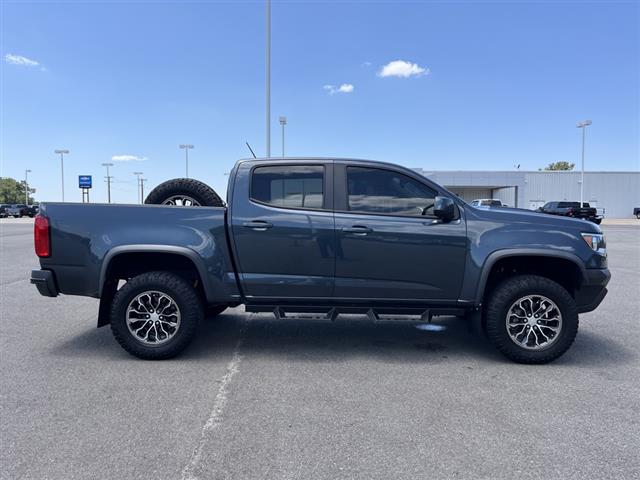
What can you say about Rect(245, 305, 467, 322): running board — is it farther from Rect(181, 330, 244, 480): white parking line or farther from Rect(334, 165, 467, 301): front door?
Rect(181, 330, 244, 480): white parking line

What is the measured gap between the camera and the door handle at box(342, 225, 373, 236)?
414 centimetres

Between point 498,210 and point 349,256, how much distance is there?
1.55 meters

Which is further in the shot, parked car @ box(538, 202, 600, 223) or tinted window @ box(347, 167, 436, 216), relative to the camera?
parked car @ box(538, 202, 600, 223)

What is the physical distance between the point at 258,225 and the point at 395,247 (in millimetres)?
1333

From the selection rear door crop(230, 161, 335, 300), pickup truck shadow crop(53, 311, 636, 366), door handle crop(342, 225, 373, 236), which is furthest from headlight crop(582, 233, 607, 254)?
rear door crop(230, 161, 335, 300)

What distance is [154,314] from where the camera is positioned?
4.28 m

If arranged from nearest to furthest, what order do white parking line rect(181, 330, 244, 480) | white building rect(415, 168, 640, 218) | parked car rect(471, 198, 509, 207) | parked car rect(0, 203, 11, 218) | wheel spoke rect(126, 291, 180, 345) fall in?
white parking line rect(181, 330, 244, 480), wheel spoke rect(126, 291, 180, 345), parked car rect(471, 198, 509, 207), white building rect(415, 168, 640, 218), parked car rect(0, 203, 11, 218)

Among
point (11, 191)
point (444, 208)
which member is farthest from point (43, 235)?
point (11, 191)

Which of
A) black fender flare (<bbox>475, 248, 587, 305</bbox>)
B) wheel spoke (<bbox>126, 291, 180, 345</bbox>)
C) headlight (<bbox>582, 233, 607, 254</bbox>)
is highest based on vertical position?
headlight (<bbox>582, 233, 607, 254</bbox>)

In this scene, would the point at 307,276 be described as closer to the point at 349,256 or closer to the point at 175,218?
the point at 349,256

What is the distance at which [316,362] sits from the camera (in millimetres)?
4266

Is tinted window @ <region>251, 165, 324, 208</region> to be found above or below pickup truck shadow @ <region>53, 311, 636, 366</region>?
above

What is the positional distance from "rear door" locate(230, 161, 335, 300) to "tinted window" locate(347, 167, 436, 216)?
0.25 metres

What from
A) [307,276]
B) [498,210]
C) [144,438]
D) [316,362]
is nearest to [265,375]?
[316,362]
